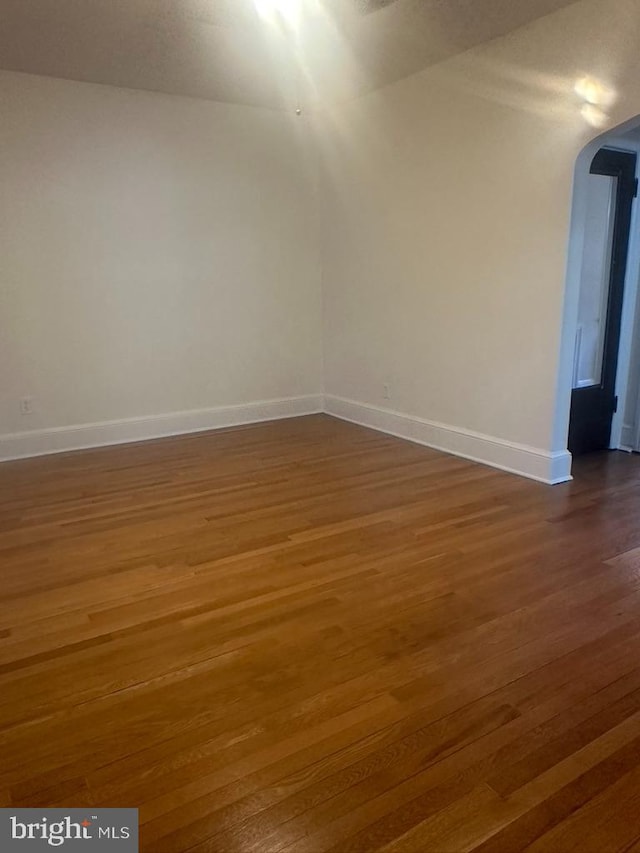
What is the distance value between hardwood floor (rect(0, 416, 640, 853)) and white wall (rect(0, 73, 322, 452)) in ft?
4.42

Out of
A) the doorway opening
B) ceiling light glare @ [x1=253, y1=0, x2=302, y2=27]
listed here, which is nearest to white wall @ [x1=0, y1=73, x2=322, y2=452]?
ceiling light glare @ [x1=253, y1=0, x2=302, y2=27]

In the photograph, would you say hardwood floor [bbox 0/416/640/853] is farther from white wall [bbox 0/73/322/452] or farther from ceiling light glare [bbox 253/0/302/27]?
ceiling light glare [bbox 253/0/302/27]

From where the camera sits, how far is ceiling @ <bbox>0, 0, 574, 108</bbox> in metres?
3.35

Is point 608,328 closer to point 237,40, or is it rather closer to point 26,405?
point 237,40

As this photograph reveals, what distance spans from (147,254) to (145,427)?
1.40m

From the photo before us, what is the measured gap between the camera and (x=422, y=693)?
6.37 ft

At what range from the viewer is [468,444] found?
4.37 meters

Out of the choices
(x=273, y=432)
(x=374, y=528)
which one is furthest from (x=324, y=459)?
(x=374, y=528)

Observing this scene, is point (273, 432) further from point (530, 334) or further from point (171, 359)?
point (530, 334)

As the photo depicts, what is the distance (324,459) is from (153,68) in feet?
9.75

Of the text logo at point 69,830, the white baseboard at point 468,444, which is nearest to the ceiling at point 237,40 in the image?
the white baseboard at point 468,444

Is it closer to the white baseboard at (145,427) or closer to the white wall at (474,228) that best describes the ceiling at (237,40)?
the white wall at (474,228)

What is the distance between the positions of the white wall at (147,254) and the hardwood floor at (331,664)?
4.42 ft

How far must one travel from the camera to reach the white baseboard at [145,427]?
4.61m
